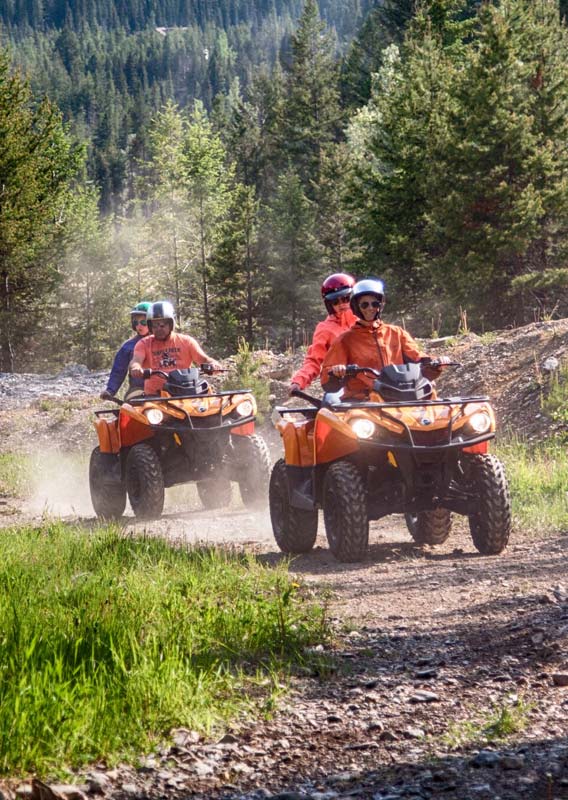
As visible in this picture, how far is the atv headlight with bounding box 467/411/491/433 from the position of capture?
7672 mm

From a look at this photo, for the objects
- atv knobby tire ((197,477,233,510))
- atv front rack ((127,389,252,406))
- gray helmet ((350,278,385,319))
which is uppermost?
gray helmet ((350,278,385,319))

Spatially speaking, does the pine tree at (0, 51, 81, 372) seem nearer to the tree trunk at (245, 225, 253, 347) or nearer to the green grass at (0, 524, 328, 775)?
the tree trunk at (245, 225, 253, 347)

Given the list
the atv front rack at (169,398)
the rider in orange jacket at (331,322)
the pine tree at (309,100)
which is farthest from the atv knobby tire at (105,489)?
the pine tree at (309,100)

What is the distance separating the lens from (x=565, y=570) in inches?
266

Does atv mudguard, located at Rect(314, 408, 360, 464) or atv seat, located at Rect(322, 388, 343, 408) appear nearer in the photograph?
atv mudguard, located at Rect(314, 408, 360, 464)

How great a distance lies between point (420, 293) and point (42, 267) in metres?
18.9

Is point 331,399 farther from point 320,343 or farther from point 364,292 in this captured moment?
point 320,343

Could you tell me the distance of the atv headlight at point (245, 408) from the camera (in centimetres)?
1125

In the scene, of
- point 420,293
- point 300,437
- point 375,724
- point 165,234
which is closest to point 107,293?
point 165,234

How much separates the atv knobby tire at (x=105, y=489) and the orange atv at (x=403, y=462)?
13.2 ft

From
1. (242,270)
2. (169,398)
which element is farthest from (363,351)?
(242,270)

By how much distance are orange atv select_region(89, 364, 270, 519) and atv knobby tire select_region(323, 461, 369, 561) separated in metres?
3.50

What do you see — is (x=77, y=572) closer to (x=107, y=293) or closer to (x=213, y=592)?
(x=213, y=592)

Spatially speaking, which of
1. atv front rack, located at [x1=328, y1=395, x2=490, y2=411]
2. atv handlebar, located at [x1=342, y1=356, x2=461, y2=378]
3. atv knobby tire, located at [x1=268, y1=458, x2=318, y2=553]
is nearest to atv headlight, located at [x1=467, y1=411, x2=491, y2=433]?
atv front rack, located at [x1=328, y1=395, x2=490, y2=411]
